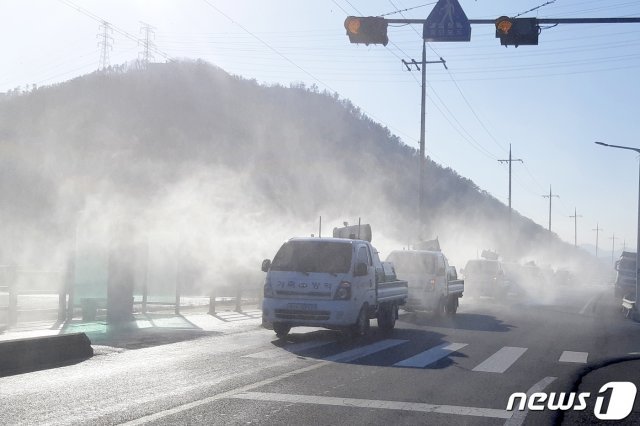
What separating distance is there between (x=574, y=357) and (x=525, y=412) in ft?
19.2

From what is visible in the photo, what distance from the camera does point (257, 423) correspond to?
24.9 feet

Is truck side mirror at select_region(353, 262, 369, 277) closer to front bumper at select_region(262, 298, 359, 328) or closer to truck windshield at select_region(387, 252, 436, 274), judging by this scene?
front bumper at select_region(262, 298, 359, 328)

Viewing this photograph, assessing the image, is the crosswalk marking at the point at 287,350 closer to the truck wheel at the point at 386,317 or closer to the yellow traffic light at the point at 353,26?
the truck wheel at the point at 386,317

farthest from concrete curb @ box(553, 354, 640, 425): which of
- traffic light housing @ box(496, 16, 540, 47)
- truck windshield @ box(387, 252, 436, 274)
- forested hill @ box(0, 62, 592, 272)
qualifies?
forested hill @ box(0, 62, 592, 272)

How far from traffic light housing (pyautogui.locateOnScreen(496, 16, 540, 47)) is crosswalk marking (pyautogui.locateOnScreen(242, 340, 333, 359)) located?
6725 millimetres

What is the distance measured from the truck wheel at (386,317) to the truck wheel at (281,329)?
2.68 meters

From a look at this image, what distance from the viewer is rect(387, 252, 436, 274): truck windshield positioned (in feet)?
78.5

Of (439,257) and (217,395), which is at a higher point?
(439,257)

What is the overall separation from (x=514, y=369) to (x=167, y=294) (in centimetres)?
2310

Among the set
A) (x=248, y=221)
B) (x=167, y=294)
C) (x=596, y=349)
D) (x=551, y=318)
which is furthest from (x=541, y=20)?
(x=248, y=221)

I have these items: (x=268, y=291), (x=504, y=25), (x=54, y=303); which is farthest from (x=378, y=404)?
(x=54, y=303)

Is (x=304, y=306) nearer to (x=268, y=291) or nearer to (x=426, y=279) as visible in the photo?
(x=268, y=291)

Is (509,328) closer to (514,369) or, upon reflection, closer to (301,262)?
(301,262)

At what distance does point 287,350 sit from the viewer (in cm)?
1388
